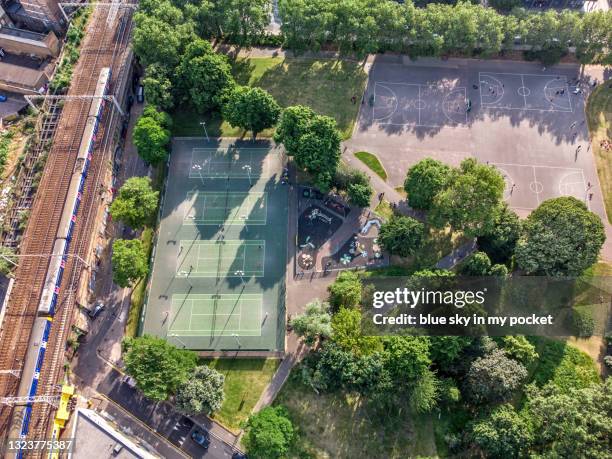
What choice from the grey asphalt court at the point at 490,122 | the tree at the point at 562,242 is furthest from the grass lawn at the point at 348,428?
the grey asphalt court at the point at 490,122

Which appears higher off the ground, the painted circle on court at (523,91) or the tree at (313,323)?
the painted circle on court at (523,91)

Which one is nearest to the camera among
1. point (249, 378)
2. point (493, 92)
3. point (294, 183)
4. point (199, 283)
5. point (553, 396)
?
point (553, 396)

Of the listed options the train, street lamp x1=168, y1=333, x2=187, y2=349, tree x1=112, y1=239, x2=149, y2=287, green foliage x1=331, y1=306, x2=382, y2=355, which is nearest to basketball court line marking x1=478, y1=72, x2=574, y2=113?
green foliage x1=331, y1=306, x2=382, y2=355

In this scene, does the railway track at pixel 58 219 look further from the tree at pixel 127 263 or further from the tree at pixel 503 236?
the tree at pixel 503 236

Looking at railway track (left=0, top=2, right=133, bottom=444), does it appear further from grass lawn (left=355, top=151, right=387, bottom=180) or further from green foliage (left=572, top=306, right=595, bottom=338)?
green foliage (left=572, top=306, right=595, bottom=338)

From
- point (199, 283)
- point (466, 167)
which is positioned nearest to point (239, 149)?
point (199, 283)

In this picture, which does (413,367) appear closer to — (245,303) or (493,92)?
(245,303)
